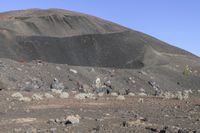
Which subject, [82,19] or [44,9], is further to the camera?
[44,9]

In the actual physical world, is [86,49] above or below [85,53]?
above

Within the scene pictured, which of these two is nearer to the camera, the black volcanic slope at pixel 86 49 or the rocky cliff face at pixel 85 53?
the rocky cliff face at pixel 85 53

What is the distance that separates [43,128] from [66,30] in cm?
8735

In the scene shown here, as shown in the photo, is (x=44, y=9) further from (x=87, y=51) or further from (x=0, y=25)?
(x=87, y=51)

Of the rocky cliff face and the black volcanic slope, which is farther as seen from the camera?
the black volcanic slope

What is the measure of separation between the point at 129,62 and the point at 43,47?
14.7 metres

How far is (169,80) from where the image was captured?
54500 mm

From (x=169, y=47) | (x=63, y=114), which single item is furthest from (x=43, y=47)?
(x=63, y=114)

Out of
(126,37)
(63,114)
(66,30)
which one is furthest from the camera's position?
(66,30)

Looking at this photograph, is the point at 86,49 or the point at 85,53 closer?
the point at 85,53

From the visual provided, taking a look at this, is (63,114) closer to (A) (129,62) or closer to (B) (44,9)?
(A) (129,62)

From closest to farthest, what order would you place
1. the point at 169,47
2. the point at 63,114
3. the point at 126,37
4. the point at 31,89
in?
the point at 63,114, the point at 31,89, the point at 126,37, the point at 169,47

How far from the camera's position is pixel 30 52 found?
245 feet

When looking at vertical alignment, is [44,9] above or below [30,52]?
above
